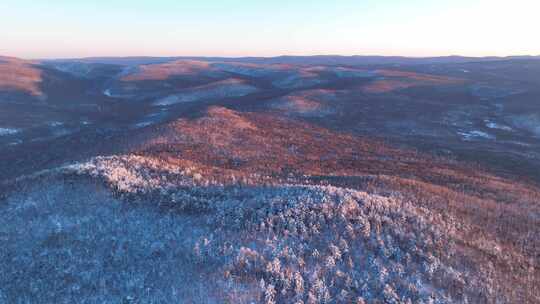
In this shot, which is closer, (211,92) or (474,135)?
(474,135)

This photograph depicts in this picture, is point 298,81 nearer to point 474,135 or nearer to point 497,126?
point 497,126

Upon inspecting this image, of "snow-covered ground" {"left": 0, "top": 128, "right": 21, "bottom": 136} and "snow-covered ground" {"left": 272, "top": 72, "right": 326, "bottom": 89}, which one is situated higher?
"snow-covered ground" {"left": 272, "top": 72, "right": 326, "bottom": 89}

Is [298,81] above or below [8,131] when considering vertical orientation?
above

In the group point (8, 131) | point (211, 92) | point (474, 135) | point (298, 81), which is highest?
point (298, 81)

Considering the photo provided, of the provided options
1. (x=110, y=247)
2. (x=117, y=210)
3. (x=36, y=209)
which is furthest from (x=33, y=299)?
(x=36, y=209)

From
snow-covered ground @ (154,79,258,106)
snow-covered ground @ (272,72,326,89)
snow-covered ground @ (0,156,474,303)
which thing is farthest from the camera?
snow-covered ground @ (272,72,326,89)

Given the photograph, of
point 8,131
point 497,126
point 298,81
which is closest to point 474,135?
point 497,126

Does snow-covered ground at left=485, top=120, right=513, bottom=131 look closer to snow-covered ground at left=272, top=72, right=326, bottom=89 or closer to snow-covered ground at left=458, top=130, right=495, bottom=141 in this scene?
snow-covered ground at left=458, top=130, right=495, bottom=141

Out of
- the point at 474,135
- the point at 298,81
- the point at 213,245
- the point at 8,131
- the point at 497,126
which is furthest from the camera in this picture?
the point at 298,81

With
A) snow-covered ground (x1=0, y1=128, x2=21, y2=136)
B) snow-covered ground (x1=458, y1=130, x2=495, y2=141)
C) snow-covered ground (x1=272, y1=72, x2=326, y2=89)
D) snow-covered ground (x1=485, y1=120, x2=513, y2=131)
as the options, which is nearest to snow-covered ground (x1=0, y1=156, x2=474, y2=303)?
snow-covered ground (x1=458, y1=130, x2=495, y2=141)

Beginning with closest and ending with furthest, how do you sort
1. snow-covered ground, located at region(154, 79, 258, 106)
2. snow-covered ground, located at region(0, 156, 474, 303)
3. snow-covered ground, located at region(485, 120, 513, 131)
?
snow-covered ground, located at region(0, 156, 474, 303), snow-covered ground, located at region(485, 120, 513, 131), snow-covered ground, located at region(154, 79, 258, 106)

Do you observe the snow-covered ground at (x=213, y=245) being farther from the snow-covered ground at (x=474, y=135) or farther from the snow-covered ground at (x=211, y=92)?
the snow-covered ground at (x=211, y=92)

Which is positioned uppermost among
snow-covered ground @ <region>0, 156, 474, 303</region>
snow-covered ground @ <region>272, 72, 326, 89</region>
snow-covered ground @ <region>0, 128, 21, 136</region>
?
snow-covered ground @ <region>272, 72, 326, 89</region>
